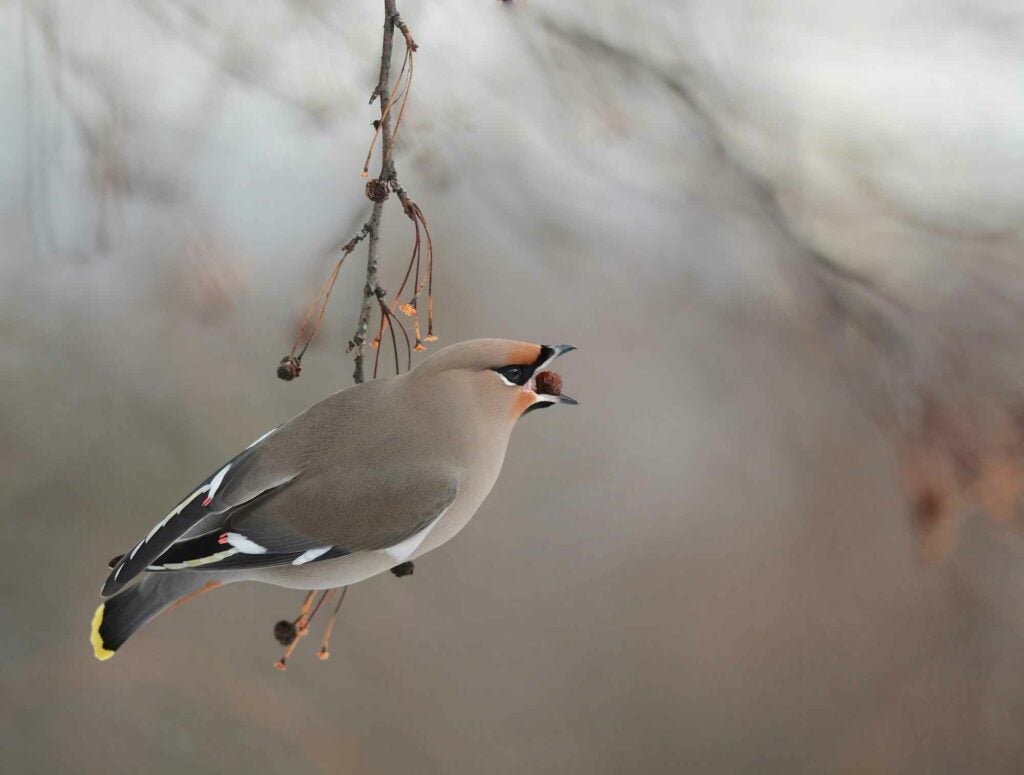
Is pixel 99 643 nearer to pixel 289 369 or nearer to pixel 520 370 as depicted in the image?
pixel 289 369

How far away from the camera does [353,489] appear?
142cm

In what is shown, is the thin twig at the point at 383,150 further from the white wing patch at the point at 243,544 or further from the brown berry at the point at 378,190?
the white wing patch at the point at 243,544

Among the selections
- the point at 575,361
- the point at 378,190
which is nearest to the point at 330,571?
the point at 378,190

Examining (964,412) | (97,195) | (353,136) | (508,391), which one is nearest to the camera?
(508,391)

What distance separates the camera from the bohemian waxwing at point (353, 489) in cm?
139

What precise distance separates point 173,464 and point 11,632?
23.1 inches

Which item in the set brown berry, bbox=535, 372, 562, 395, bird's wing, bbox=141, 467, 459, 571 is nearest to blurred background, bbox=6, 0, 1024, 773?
brown berry, bbox=535, 372, 562, 395

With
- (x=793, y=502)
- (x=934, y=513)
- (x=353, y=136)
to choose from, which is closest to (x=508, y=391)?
(x=934, y=513)

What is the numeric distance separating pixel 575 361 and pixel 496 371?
97 cm

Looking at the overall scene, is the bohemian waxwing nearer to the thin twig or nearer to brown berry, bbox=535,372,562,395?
brown berry, bbox=535,372,562,395

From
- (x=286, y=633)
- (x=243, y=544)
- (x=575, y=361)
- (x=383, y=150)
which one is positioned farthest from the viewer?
(x=575, y=361)

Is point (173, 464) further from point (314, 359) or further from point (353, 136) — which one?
point (353, 136)

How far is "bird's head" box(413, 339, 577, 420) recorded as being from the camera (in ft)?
4.61

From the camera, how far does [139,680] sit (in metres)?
2.55
